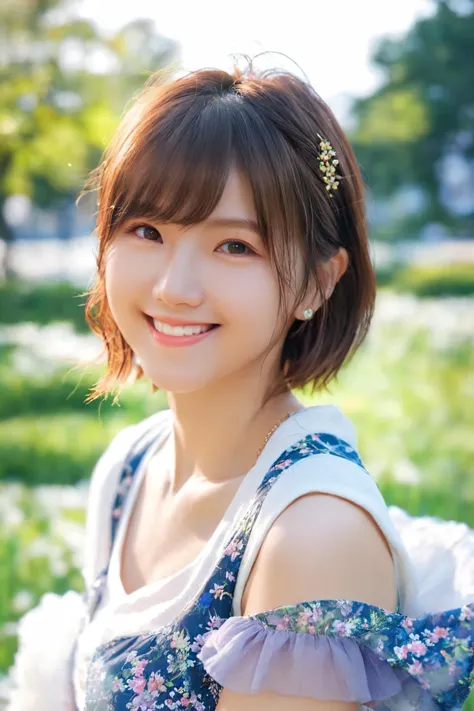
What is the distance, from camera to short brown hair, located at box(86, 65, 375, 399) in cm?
162

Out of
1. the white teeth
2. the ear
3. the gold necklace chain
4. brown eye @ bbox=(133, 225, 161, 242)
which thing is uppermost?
brown eye @ bbox=(133, 225, 161, 242)

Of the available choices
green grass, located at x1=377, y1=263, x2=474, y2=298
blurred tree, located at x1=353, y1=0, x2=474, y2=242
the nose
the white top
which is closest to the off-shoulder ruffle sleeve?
the white top

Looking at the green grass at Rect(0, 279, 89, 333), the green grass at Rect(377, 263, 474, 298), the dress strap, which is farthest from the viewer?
the green grass at Rect(377, 263, 474, 298)

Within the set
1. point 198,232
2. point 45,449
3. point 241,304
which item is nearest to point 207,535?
point 241,304

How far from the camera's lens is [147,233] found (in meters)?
1.74

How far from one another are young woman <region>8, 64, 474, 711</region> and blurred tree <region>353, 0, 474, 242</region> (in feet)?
51.2

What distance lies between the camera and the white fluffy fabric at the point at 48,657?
7.06ft

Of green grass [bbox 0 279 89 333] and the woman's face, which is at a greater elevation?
the woman's face

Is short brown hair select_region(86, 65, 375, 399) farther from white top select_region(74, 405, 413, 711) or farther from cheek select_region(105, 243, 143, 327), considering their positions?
white top select_region(74, 405, 413, 711)

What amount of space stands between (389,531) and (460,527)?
0.40 m

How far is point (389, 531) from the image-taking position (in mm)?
1600

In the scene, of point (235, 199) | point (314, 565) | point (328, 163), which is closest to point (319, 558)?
point (314, 565)

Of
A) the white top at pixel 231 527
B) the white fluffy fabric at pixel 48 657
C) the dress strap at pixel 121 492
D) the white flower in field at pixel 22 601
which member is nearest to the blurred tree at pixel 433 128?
the white flower in field at pixel 22 601

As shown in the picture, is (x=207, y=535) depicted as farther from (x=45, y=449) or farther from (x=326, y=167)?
(x=45, y=449)
